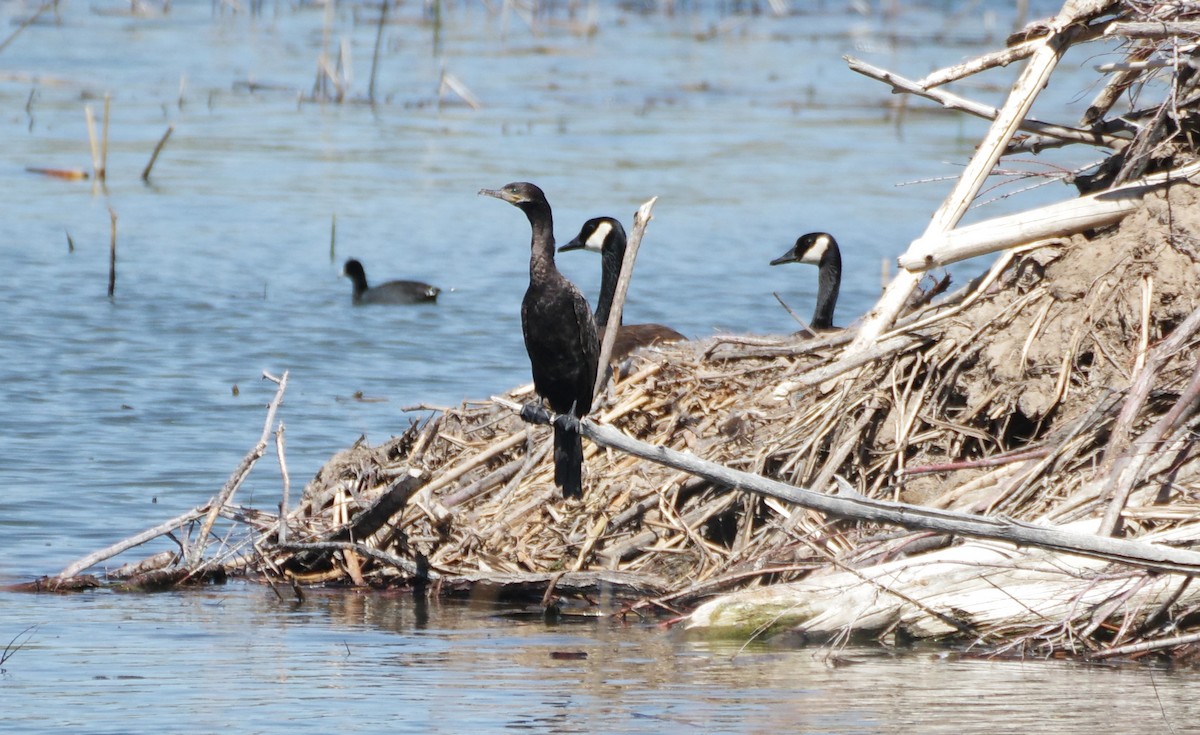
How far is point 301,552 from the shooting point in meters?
7.97

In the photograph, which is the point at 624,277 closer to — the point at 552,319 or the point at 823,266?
the point at 552,319

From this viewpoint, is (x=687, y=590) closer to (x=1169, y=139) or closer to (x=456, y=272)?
(x=1169, y=139)

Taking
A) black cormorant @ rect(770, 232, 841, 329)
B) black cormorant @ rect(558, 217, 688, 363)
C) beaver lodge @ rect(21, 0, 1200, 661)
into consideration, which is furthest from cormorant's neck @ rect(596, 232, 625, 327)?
beaver lodge @ rect(21, 0, 1200, 661)

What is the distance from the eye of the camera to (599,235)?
11281mm

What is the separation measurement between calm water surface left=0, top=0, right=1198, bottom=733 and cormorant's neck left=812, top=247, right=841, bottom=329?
1282 millimetres

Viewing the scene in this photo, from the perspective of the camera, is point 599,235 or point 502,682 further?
point 599,235

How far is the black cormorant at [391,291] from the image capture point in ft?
48.4

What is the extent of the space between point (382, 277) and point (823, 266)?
6.51 meters

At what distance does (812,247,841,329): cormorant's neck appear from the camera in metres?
10.4

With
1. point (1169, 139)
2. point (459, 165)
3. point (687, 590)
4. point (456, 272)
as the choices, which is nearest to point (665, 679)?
point (687, 590)

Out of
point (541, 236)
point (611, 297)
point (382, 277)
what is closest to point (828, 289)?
point (611, 297)

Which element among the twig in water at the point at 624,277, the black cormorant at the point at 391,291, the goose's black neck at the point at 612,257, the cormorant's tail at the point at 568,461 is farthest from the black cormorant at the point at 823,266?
the black cormorant at the point at 391,291

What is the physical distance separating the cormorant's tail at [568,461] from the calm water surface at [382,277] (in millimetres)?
585

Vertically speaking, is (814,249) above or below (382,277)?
above
